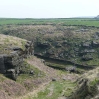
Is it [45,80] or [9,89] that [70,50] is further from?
[9,89]

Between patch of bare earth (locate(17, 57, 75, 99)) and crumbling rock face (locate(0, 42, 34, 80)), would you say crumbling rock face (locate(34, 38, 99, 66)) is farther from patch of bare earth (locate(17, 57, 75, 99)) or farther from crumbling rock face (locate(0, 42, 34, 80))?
crumbling rock face (locate(0, 42, 34, 80))

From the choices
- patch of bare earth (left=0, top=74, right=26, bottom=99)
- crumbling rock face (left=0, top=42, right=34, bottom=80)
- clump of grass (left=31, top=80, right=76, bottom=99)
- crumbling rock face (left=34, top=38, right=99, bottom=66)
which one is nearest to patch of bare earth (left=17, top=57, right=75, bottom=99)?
clump of grass (left=31, top=80, right=76, bottom=99)

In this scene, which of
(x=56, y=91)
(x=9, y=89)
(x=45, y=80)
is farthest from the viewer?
(x=45, y=80)

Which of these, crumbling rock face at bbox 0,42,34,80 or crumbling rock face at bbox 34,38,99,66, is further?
crumbling rock face at bbox 34,38,99,66

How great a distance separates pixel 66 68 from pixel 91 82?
61.8 m

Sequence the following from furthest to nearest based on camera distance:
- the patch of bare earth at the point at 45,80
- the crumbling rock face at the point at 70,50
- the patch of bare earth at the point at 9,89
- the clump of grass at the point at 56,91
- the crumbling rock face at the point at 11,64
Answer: the crumbling rock face at the point at 70,50
the crumbling rock face at the point at 11,64
the patch of bare earth at the point at 45,80
the patch of bare earth at the point at 9,89
the clump of grass at the point at 56,91

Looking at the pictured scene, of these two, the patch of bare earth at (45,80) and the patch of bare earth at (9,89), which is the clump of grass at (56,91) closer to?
the patch of bare earth at (45,80)

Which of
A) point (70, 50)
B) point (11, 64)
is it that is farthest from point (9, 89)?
point (70, 50)

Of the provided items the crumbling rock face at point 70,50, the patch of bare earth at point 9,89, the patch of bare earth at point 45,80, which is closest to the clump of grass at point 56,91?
the patch of bare earth at point 45,80

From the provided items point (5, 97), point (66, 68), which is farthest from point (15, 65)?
point (66, 68)

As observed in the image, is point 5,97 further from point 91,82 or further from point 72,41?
point 72,41

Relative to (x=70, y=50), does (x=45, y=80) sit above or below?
below

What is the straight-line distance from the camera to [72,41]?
15275cm

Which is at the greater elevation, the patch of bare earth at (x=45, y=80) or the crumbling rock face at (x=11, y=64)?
the crumbling rock face at (x=11, y=64)
